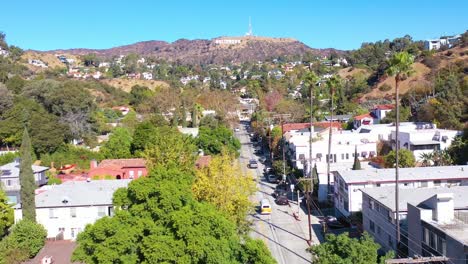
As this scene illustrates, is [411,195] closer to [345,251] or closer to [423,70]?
[345,251]

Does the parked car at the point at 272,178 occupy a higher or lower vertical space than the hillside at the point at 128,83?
lower

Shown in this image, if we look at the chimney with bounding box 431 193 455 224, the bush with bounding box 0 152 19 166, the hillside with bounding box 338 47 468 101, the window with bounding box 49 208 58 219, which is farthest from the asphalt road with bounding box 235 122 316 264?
the hillside with bounding box 338 47 468 101

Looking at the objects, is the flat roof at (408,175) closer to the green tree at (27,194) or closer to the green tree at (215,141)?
the green tree at (27,194)

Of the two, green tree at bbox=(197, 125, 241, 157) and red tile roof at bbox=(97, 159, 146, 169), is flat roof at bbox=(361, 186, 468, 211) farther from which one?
green tree at bbox=(197, 125, 241, 157)

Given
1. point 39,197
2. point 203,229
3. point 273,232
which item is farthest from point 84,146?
point 203,229

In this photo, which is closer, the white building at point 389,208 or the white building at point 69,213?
the white building at point 389,208

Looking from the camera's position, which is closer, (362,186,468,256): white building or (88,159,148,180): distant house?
(362,186,468,256): white building

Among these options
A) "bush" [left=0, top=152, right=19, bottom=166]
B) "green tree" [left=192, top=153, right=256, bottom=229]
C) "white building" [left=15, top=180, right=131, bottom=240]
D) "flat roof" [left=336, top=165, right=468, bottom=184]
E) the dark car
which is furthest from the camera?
"bush" [left=0, top=152, right=19, bottom=166]

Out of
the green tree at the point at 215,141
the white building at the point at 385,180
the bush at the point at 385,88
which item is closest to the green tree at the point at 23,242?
the white building at the point at 385,180
